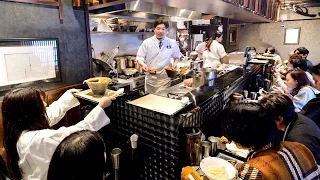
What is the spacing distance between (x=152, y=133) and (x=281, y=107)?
912mm

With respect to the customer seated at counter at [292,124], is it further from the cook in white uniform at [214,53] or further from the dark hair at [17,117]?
the cook in white uniform at [214,53]

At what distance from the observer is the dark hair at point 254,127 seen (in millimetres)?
1083

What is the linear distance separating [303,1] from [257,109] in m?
6.59

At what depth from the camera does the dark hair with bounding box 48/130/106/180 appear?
35.9 inches

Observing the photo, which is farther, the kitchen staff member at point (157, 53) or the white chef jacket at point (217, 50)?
the white chef jacket at point (217, 50)

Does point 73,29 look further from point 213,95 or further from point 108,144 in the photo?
point 213,95

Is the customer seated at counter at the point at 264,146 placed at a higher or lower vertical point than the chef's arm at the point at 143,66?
lower

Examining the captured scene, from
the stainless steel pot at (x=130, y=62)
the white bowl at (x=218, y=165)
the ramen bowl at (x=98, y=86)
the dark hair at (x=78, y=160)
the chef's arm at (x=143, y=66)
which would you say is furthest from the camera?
the stainless steel pot at (x=130, y=62)

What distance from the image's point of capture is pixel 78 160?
0.91m

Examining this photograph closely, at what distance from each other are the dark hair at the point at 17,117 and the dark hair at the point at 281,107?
5.09 feet

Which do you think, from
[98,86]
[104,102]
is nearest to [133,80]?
[98,86]

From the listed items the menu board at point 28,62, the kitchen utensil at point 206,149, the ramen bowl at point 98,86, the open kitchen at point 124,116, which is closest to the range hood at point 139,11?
the open kitchen at point 124,116

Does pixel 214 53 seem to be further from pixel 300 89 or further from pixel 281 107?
pixel 281 107

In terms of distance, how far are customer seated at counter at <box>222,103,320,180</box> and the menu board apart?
1.99m
